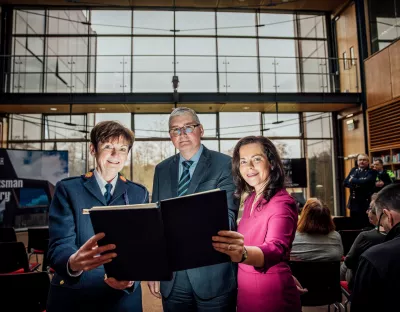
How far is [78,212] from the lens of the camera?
1.51 meters

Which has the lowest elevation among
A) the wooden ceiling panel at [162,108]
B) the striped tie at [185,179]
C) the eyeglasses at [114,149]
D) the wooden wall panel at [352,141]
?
the striped tie at [185,179]

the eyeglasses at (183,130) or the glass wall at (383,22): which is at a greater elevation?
the glass wall at (383,22)

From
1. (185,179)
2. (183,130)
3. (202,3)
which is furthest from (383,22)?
(185,179)

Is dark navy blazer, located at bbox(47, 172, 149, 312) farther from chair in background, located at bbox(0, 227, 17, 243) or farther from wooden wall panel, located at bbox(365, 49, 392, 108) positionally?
wooden wall panel, located at bbox(365, 49, 392, 108)

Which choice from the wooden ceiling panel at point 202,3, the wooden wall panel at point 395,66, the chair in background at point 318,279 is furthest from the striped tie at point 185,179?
the wooden ceiling panel at point 202,3

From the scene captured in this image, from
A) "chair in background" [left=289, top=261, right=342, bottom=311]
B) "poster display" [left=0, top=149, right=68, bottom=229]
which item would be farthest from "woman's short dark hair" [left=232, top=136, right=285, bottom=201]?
"poster display" [left=0, top=149, right=68, bottom=229]

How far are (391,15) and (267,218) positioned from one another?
380 inches

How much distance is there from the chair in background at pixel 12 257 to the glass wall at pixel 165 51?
6926mm

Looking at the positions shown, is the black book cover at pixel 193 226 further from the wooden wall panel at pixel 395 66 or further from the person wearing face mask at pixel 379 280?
the wooden wall panel at pixel 395 66

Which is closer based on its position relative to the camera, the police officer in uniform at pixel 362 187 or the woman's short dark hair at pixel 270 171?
the woman's short dark hair at pixel 270 171

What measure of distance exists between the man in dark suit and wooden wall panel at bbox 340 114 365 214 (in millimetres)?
8910

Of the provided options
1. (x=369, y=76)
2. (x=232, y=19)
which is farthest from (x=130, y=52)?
(x=369, y=76)

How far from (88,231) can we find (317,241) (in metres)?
2.29

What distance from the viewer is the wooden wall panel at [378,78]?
837cm
